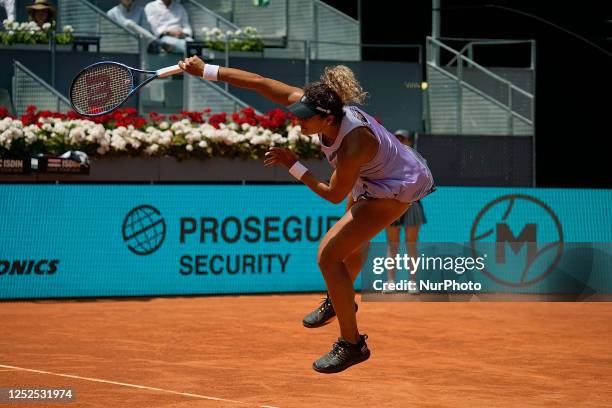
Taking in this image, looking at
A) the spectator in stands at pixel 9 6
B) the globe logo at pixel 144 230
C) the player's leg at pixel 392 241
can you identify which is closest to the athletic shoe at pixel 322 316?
the globe logo at pixel 144 230

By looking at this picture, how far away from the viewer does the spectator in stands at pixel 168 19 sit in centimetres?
1612

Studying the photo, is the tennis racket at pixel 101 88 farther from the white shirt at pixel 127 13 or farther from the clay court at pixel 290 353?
the white shirt at pixel 127 13

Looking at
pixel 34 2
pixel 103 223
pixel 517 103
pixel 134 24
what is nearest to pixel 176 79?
pixel 134 24

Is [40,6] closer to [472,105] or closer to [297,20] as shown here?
[297,20]

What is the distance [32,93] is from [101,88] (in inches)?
306

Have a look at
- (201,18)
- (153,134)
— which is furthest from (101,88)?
(201,18)

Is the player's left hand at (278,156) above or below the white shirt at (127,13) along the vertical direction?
below

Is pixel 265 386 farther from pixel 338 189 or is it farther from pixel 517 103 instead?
pixel 517 103

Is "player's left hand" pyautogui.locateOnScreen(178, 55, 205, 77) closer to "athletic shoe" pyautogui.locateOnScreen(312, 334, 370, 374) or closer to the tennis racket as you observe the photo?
the tennis racket

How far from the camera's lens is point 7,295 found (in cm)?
1242

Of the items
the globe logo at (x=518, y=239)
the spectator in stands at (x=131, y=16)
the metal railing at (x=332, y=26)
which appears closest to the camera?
the globe logo at (x=518, y=239)

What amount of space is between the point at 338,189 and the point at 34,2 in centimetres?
1099

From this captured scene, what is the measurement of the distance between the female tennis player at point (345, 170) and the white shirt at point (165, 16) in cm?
977

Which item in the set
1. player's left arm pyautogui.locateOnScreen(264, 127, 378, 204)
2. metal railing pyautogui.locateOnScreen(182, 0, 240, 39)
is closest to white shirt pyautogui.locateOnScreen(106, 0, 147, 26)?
metal railing pyautogui.locateOnScreen(182, 0, 240, 39)
